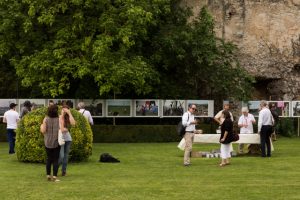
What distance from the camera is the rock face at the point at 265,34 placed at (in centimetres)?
4209

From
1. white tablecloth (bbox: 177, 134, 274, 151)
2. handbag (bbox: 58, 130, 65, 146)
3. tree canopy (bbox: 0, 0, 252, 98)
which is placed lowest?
white tablecloth (bbox: 177, 134, 274, 151)

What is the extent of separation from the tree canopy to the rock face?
11.6ft

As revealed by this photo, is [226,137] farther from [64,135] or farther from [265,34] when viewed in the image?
[265,34]

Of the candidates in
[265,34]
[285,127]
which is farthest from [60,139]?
[265,34]

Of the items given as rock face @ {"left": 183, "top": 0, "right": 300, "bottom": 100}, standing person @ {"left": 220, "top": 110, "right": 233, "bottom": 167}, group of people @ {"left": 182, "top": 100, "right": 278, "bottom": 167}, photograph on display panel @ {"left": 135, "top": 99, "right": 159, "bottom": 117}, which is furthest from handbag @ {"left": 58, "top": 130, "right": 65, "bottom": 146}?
rock face @ {"left": 183, "top": 0, "right": 300, "bottom": 100}

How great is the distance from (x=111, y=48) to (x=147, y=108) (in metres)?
4.19

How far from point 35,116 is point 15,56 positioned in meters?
14.9

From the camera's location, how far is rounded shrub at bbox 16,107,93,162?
70.3 feet

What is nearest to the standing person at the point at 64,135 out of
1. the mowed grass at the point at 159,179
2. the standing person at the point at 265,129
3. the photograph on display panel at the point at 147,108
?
the mowed grass at the point at 159,179

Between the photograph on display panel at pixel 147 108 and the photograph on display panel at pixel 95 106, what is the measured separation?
2.08m

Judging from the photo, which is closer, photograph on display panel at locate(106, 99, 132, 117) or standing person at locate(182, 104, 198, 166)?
standing person at locate(182, 104, 198, 166)

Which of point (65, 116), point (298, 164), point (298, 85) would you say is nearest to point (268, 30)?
point (298, 85)

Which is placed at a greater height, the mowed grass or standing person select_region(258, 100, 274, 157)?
standing person select_region(258, 100, 274, 157)

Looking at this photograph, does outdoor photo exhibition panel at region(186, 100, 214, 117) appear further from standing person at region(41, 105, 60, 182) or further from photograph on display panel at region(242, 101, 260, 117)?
standing person at region(41, 105, 60, 182)
